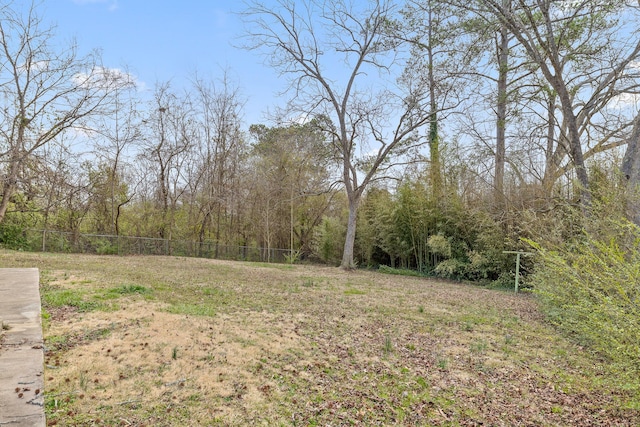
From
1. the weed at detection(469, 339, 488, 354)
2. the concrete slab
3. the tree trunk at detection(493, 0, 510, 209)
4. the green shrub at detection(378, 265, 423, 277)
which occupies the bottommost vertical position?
the green shrub at detection(378, 265, 423, 277)

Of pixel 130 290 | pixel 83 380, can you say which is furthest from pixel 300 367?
pixel 130 290

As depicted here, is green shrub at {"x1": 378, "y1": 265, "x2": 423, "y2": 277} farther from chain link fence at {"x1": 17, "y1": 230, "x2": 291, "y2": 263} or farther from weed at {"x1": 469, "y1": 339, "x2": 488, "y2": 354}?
weed at {"x1": 469, "y1": 339, "x2": 488, "y2": 354}

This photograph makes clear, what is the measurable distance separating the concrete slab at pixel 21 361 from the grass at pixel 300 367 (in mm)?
106

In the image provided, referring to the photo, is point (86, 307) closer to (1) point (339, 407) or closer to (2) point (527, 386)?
(1) point (339, 407)

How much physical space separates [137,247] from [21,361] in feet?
40.4

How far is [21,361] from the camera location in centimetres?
236

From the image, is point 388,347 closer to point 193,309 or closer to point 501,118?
point 193,309

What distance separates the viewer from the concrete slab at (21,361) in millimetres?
1757

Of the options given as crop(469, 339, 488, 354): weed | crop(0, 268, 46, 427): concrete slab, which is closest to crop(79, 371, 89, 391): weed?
crop(0, 268, 46, 427): concrete slab

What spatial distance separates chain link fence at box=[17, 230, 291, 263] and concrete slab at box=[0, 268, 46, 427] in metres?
9.37

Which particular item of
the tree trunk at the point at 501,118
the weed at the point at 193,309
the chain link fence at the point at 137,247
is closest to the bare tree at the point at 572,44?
the tree trunk at the point at 501,118

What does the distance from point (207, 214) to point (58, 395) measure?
47.1ft

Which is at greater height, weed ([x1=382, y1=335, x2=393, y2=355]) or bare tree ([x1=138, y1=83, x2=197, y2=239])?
bare tree ([x1=138, y1=83, x2=197, y2=239])

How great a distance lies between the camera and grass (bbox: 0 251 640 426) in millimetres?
2221
